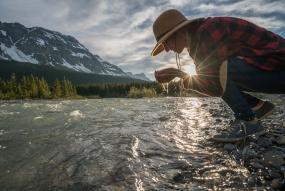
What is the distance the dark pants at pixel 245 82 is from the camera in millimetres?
4391

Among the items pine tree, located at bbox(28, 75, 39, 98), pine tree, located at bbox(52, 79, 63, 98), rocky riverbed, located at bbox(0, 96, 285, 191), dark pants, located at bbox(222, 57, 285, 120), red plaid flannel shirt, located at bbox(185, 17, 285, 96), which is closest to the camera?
rocky riverbed, located at bbox(0, 96, 285, 191)

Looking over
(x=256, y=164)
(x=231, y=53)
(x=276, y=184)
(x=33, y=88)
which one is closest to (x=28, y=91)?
(x=33, y=88)

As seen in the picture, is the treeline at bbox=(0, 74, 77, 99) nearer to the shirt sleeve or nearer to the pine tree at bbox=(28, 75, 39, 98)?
the pine tree at bbox=(28, 75, 39, 98)

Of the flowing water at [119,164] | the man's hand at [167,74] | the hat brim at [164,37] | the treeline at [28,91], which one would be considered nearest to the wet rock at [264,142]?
the flowing water at [119,164]

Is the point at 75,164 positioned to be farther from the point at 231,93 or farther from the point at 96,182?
the point at 231,93

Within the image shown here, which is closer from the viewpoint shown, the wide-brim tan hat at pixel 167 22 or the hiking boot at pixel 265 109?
the wide-brim tan hat at pixel 167 22

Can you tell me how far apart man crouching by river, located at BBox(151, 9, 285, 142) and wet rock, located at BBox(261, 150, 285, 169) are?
451 millimetres

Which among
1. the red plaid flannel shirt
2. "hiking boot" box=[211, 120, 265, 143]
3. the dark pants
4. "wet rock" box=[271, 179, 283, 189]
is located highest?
the red plaid flannel shirt

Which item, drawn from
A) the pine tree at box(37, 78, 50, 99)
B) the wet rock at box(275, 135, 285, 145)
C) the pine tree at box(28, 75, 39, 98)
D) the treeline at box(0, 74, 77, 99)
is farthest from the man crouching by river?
the pine tree at box(28, 75, 39, 98)

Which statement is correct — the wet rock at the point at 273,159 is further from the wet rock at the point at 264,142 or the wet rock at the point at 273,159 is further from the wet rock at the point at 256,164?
the wet rock at the point at 264,142

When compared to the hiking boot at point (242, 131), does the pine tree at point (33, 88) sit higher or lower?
higher

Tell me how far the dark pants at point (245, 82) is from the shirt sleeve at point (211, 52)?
208 mm

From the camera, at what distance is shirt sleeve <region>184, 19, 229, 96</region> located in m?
4.34

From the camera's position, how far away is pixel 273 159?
421 cm
